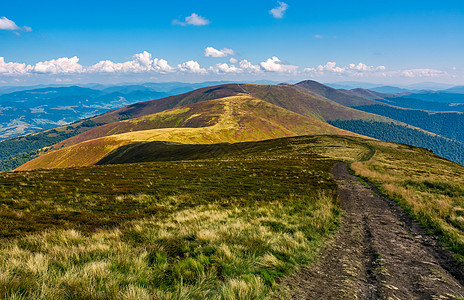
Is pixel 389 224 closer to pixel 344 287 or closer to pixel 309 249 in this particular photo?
pixel 309 249

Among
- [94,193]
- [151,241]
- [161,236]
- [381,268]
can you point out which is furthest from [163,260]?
[94,193]

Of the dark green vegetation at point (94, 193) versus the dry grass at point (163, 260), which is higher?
the dry grass at point (163, 260)

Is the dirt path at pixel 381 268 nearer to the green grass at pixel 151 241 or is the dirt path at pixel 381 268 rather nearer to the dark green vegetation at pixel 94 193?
the green grass at pixel 151 241

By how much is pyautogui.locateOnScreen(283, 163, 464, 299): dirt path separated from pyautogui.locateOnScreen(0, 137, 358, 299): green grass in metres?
0.65

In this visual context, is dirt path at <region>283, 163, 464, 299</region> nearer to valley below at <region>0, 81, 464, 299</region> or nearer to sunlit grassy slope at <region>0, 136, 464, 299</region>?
valley below at <region>0, 81, 464, 299</region>

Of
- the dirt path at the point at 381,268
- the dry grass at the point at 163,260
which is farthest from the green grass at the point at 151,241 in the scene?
the dirt path at the point at 381,268

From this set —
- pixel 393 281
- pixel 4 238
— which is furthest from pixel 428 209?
pixel 4 238

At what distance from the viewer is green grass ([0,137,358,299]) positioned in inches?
178

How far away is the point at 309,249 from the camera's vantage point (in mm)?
7836

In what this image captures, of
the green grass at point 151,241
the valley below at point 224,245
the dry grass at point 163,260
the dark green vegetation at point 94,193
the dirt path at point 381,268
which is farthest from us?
the dark green vegetation at point 94,193

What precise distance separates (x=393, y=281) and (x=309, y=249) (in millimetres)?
2541

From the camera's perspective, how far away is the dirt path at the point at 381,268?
220 inches

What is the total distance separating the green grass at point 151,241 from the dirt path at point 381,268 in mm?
651

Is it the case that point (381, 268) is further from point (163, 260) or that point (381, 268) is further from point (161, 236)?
point (161, 236)
